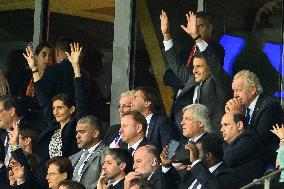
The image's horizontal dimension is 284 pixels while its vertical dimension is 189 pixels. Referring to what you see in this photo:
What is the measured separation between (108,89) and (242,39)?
2575 mm

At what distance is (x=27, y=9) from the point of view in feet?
61.1

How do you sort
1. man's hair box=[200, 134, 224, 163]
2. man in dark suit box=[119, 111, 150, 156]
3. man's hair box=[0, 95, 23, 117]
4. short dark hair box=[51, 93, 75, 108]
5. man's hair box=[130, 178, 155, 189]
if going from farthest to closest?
man's hair box=[0, 95, 23, 117], short dark hair box=[51, 93, 75, 108], man in dark suit box=[119, 111, 150, 156], man's hair box=[200, 134, 224, 163], man's hair box=[130, 178, 155, 189]

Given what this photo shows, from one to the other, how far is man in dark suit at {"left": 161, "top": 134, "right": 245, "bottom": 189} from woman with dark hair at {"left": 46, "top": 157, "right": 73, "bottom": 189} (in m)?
1.60

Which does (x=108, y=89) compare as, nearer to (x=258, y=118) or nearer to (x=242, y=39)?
(x=242, y=39)

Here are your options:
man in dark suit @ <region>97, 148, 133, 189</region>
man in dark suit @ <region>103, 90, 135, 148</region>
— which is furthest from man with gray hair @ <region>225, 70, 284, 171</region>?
man in dark suit @ <region>103, 90, 135, 148</region>

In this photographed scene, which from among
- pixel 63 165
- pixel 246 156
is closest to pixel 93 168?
pixel 63 165

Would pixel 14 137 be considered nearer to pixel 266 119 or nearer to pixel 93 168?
pixel 93 168

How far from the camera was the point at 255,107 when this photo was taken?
12641mm

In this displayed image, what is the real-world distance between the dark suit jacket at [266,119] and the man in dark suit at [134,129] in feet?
4.14

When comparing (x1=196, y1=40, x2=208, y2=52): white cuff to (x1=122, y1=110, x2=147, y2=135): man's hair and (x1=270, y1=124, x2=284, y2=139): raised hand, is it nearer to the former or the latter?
(x1=122, y1=110, x2=147, y2=135): man's hair

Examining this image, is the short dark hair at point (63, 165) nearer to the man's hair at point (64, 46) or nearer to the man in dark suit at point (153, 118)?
the man in dark suit at point (153, 118)

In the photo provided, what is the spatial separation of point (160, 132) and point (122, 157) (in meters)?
0.89

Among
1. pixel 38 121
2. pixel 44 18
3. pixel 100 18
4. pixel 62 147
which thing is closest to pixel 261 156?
pixel 62 147

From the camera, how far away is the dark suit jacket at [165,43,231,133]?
1309 cm
